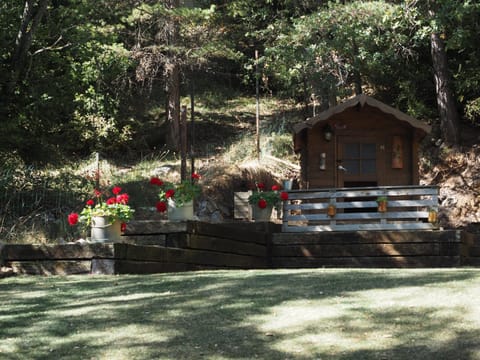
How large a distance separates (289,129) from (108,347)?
19929 millimetres

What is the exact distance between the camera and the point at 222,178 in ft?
67.2

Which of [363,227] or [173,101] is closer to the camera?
[363,227]

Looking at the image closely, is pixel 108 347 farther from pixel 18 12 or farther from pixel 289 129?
pixel 289 129

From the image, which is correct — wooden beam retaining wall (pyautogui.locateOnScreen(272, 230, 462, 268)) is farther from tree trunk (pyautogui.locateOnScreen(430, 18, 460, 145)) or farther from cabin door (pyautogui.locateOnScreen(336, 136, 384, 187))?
tree trunk (pyautogui.locateOnScreen(430, 18, 460, 145))

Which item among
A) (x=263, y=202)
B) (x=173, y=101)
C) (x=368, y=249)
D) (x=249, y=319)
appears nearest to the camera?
(x=249, y=319)

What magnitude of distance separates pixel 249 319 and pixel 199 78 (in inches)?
925

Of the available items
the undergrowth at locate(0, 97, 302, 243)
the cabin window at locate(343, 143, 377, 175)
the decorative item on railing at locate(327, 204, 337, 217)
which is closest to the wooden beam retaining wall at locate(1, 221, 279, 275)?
the decorative item on railing at locate(327, 204, 337, 217)

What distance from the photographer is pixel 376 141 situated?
16.2 meters

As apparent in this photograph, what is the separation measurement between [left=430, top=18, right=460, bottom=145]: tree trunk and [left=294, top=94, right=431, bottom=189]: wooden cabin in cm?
652

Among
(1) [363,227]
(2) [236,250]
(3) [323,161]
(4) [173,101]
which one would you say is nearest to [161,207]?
(2) [236,250]

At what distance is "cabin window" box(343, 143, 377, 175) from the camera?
1623 cm

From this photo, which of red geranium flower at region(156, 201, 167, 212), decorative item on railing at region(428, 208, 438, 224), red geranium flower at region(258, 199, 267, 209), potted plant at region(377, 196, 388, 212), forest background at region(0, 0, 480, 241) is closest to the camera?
red geranium flower at region(156, 201, 167, 212)

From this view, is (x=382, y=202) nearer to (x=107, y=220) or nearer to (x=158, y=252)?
(x=158, y=252)

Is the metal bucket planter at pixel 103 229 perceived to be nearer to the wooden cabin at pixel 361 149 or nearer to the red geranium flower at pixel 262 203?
the red geranium flower at pixel 262 203
